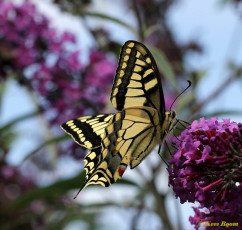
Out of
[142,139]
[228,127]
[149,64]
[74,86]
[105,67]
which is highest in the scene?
[105,67]

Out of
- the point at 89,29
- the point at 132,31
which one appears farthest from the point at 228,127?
the point at 89,29

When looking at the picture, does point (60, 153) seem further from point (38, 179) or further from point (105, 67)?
point (38, 179)

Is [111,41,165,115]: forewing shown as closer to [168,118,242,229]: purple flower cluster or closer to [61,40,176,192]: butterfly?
[61,40,176,192]: butterfly

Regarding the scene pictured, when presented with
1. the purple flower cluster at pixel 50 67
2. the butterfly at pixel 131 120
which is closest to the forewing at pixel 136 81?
the butterfly at pixel 131 120

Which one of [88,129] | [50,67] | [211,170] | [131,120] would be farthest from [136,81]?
[50,67]

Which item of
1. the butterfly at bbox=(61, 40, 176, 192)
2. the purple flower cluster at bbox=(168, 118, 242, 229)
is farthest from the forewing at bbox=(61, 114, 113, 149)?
the purple flower cluster at bbox=(168, 118, 242, 229)

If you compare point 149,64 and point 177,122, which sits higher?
point 149,64
